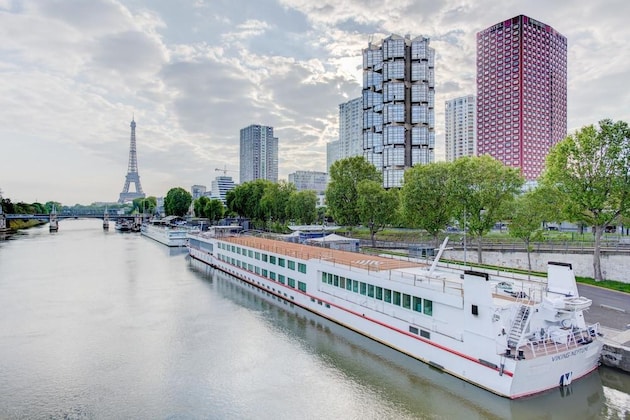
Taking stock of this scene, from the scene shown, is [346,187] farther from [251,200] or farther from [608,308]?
[251,200]

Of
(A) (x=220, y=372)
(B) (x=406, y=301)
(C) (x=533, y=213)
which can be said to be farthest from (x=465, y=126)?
(A) (x=220, y=372)

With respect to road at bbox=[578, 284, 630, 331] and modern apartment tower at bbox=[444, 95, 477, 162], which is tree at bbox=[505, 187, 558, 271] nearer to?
road at bbox=[578, 284, 630, 331]

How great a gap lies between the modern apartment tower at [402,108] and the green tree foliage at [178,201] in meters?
98.0

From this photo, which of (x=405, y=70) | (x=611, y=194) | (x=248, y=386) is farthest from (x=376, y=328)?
(x=405, y=70)

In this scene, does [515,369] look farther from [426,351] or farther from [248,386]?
[248,386]

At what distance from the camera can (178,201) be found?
16262cm

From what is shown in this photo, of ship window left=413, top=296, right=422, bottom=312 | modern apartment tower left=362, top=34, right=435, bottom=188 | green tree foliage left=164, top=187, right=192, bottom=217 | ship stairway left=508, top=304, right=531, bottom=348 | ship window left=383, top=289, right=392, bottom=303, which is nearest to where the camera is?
ship stairway left=508, top=304, right=531, bottom=348

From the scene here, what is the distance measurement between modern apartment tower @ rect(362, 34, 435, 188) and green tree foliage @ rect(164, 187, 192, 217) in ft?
322

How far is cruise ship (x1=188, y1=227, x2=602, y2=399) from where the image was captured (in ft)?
62.4

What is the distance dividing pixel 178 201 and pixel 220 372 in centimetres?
14949

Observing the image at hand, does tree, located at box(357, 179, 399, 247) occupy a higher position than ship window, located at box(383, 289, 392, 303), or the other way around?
tree, located at box(357, 179, 399, 247)

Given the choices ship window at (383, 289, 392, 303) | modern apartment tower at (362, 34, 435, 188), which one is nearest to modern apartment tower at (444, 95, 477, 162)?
modern apartment tower at (362, 34, 435, 188)

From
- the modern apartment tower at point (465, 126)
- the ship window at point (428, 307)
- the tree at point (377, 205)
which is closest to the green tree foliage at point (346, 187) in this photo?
the tree at point (377, 205)

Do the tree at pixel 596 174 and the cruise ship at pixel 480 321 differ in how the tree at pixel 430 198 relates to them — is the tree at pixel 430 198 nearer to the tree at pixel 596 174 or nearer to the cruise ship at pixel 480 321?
the tree at pixel 596 174
